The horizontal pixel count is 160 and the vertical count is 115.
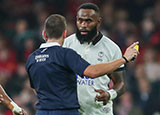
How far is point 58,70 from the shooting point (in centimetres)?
470

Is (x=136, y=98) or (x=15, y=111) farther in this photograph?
(x=136, y=98)

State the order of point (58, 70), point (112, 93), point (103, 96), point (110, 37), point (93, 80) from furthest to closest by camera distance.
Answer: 1. point (110, 37)
2. point (93, 80)
3. point (112, 93)
4. point (103, 96)
5. point (58, 70)

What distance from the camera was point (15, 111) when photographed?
17.1 feet

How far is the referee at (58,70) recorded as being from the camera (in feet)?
15.3

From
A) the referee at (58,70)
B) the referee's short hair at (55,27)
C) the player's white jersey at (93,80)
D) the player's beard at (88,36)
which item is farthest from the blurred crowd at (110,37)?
the referee's short hair at (55,27)

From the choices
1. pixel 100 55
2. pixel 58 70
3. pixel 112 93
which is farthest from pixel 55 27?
pixel 112 93

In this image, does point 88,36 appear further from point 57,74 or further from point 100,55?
point 57,74

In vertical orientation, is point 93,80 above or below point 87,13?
below

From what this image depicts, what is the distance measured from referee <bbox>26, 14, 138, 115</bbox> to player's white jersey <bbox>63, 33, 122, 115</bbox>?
1.94ft

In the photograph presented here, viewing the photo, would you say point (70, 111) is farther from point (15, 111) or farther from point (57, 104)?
point (15, 111)

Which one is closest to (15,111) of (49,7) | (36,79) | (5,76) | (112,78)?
(36,79)

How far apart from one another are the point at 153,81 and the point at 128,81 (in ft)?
1.62

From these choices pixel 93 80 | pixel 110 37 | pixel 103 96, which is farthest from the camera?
pixel 110 37

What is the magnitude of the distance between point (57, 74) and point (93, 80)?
820 mm
